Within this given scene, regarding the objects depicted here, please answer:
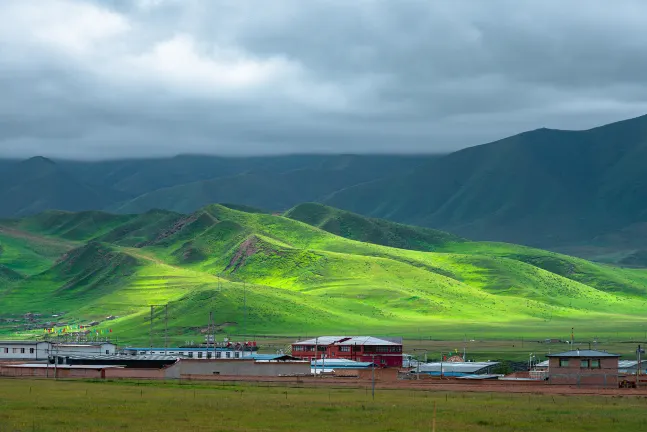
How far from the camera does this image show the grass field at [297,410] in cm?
9600

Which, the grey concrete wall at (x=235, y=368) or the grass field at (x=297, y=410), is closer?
the grass field at (x=297, y=410)

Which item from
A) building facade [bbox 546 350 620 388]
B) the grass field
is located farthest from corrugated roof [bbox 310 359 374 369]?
the grass field

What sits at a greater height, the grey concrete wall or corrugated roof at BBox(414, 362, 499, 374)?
the grey concrete wall

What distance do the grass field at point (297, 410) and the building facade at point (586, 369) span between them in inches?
534

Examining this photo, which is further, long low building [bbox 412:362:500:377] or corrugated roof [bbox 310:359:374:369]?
corrugated roof [bbox 310:359:374:369]

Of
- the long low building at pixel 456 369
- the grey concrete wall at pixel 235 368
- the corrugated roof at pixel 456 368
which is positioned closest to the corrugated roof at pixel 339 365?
the corrugated roof at pixel 456 368

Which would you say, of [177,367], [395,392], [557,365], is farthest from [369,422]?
[177,367]

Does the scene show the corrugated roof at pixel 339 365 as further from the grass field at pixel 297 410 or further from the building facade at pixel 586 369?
the grass field at pixel 297 410

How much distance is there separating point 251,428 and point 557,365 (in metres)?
61.3

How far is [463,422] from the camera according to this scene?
100 meters

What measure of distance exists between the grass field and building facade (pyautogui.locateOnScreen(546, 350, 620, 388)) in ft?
44.5

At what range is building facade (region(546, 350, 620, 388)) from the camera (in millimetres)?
142875

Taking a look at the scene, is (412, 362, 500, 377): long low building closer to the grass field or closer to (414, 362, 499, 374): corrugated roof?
(414, 362, 499, 374): corrugated roof

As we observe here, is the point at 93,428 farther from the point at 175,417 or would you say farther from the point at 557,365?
the point at 557,365
